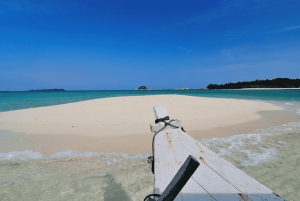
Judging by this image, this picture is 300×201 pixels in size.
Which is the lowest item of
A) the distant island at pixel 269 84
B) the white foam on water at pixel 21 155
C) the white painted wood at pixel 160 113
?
the white foam on water at pixel 21 155

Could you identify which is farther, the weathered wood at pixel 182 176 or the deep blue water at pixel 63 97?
the deep blue water at pixel 63 97

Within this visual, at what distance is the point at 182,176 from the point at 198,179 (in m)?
0.95

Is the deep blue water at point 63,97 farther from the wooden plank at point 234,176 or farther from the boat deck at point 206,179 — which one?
the wooden plank at point 234,176

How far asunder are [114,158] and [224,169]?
10.9 feet

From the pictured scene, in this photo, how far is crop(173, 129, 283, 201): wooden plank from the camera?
1578 mm

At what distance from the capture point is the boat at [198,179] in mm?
1128

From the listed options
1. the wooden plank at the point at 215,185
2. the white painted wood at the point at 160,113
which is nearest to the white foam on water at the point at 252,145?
the white painted wood at the point at 160,113

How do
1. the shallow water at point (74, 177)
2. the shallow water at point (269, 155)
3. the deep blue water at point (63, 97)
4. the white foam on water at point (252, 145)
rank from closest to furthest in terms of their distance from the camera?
the shallow water at point (74, 177) → the shallow water at point (269, 155) → the white foam on water at point (252, 145) → the deep blue water at point (63, 97)

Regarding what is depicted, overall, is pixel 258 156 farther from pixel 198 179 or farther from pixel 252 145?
pixel 198 179

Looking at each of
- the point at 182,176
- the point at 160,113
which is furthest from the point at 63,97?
the point at 182,176

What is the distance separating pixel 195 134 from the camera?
6695 mm

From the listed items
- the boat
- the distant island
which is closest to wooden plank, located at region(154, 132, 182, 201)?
the boat

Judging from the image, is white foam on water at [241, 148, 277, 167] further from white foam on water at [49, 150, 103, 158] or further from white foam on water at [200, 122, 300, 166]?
white foam on water at [49, 150, 103, 158]

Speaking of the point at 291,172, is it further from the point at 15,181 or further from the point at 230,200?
the point at 15,181
